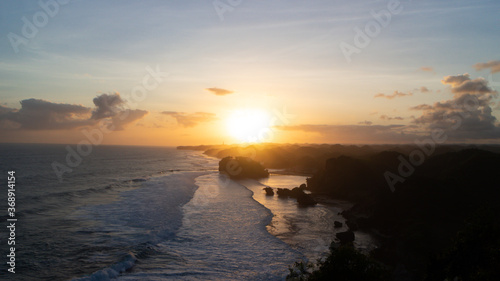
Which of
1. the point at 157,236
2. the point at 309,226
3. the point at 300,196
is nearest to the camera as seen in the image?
the point at 157,236

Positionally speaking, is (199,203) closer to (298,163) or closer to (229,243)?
(229,243)

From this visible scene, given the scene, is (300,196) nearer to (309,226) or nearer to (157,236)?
(309,226)

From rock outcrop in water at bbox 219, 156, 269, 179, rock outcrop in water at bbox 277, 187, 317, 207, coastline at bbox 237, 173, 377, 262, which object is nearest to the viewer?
coastline at bbox 237, 173, 377, 262

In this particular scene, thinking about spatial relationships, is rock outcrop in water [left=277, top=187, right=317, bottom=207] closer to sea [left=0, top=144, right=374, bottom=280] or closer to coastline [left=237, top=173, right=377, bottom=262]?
coastline [left=237, top=173, right=377, bottom=262]

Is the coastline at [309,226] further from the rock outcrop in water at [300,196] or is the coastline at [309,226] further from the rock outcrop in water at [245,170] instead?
the rock outcrop in water at [245,170]

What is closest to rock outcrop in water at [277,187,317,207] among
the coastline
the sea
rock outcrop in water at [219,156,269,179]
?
the coastline

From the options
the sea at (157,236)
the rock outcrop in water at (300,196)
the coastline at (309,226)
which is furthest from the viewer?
the rock outcrop in water at (300,196)

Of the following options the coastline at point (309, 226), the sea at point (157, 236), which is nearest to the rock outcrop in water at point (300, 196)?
the coastline at point (309, 226)

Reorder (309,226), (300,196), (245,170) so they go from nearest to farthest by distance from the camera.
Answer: (309,226)
(300,196)
(245,170)

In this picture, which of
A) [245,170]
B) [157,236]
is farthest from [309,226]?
[245,170]

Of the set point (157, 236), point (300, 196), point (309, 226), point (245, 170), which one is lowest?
point (157, 236)

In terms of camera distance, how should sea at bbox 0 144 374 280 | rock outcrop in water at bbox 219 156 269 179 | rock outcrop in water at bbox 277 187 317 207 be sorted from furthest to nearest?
rock outcrop in water at bbox 219 156 269 179, rock outcrop in water at bbox 277 187 317 207, sea at bbox 0 144 374 280
